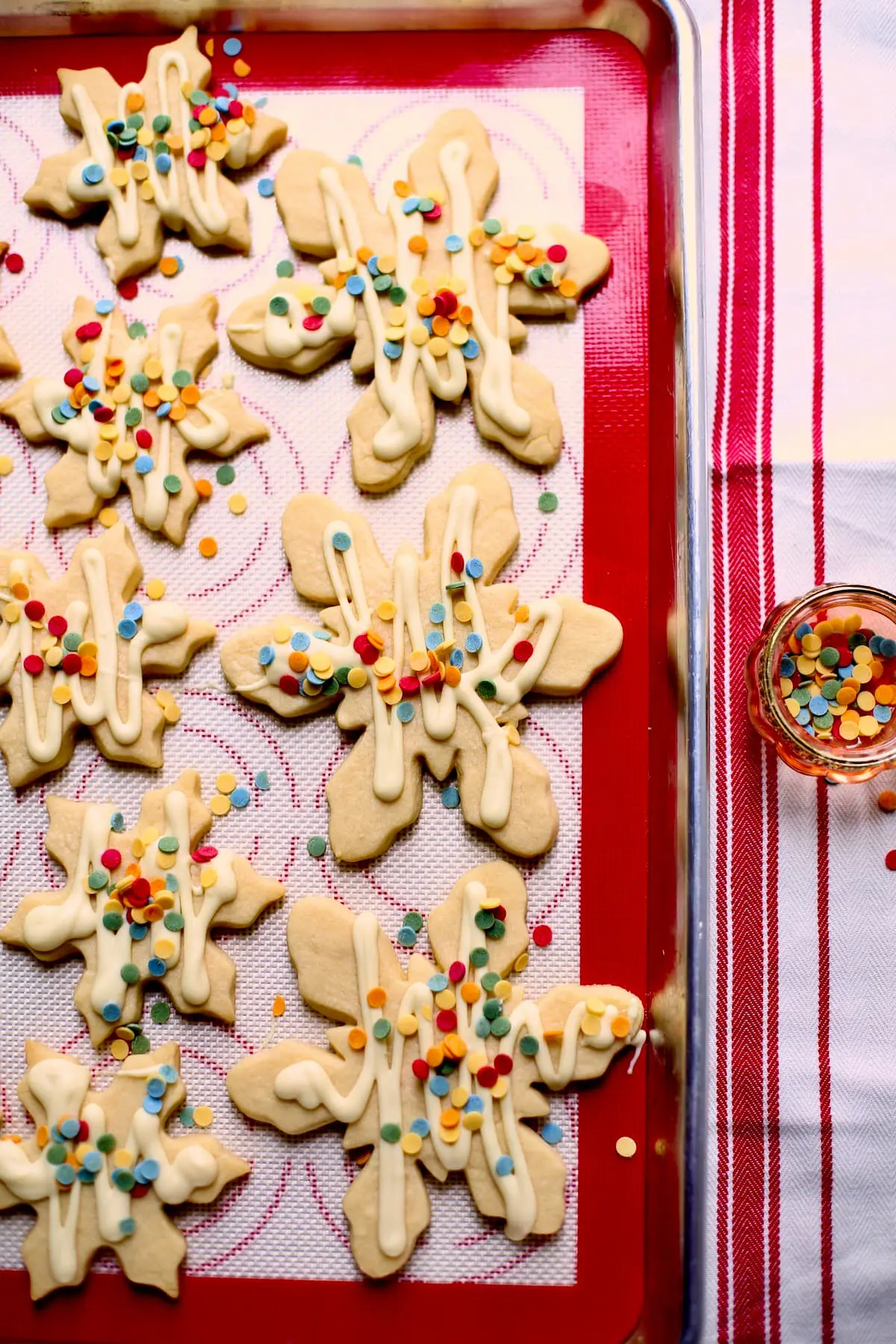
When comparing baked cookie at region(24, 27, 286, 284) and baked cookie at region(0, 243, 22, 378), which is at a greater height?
baked cookie at region(24, 27, 286, 284)

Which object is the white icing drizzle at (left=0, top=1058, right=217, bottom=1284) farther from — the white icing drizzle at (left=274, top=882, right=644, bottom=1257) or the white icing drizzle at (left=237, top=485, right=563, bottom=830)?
the white icing drizzle at (left=237, top=485, right=563, bottom=830)

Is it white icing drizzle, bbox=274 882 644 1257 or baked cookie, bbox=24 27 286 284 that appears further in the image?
baked cookie, bbox=24 27 286 284

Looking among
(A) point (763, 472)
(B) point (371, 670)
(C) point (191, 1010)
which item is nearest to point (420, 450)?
(B) point (371, 670)

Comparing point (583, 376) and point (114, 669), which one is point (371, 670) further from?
point (583, 376)

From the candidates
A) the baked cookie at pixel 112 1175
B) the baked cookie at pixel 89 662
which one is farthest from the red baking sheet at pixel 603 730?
the baked cookie at pixel 89 662

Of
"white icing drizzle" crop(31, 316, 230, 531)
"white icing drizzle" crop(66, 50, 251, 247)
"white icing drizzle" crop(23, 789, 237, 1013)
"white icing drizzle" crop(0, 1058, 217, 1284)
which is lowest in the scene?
"white icing drizzle" crop(0, 1058, 217, 1284)

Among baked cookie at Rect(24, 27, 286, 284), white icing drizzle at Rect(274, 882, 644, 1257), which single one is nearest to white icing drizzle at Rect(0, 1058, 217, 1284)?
white icing drizzle at Rect(274, 882, 644, 1257)

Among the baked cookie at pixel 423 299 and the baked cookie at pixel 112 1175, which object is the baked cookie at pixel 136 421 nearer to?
the baked cookie at pixel 423 299
